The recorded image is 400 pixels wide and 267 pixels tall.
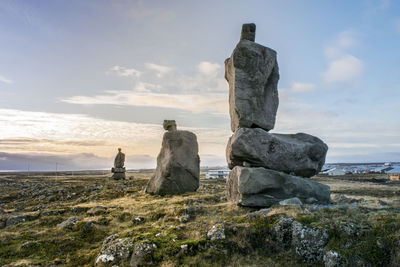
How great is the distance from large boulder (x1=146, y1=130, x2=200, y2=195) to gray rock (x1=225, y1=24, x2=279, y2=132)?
8.02 m

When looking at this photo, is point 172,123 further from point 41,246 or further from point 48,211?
point 41,246

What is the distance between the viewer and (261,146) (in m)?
13.9

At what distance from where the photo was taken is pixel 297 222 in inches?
341

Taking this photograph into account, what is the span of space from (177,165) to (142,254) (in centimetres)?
1456

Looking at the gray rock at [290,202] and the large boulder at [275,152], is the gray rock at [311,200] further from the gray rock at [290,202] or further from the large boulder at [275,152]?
the large boulder at [275,152]

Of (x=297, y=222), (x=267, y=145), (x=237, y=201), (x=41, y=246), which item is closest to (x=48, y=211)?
(x=41, y=246)

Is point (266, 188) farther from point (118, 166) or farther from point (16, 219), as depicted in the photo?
point (118, 166)

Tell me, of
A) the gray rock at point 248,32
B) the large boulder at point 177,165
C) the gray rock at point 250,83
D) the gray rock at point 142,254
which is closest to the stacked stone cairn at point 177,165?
the large boulder at point 177,165

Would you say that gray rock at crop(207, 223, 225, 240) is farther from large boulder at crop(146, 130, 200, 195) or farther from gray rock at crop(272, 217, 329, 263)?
large boulder at crop(146, 130, 200, 195)

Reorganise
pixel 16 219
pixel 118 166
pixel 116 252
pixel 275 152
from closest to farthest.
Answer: pixel 116 252
pixel 275 152
pixel 16 219
pixel 118 166

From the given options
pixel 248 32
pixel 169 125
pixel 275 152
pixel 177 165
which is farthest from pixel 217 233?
pixel 169 125

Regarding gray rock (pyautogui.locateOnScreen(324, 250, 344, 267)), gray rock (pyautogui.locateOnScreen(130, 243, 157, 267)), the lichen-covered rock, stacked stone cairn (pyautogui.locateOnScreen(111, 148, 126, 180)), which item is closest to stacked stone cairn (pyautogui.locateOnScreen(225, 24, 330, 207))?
gray rock (pyautogui.locateOnScreen(324, 250, 344, 267))

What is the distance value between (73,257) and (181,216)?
5.12 m

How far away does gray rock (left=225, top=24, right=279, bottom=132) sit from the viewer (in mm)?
14883
